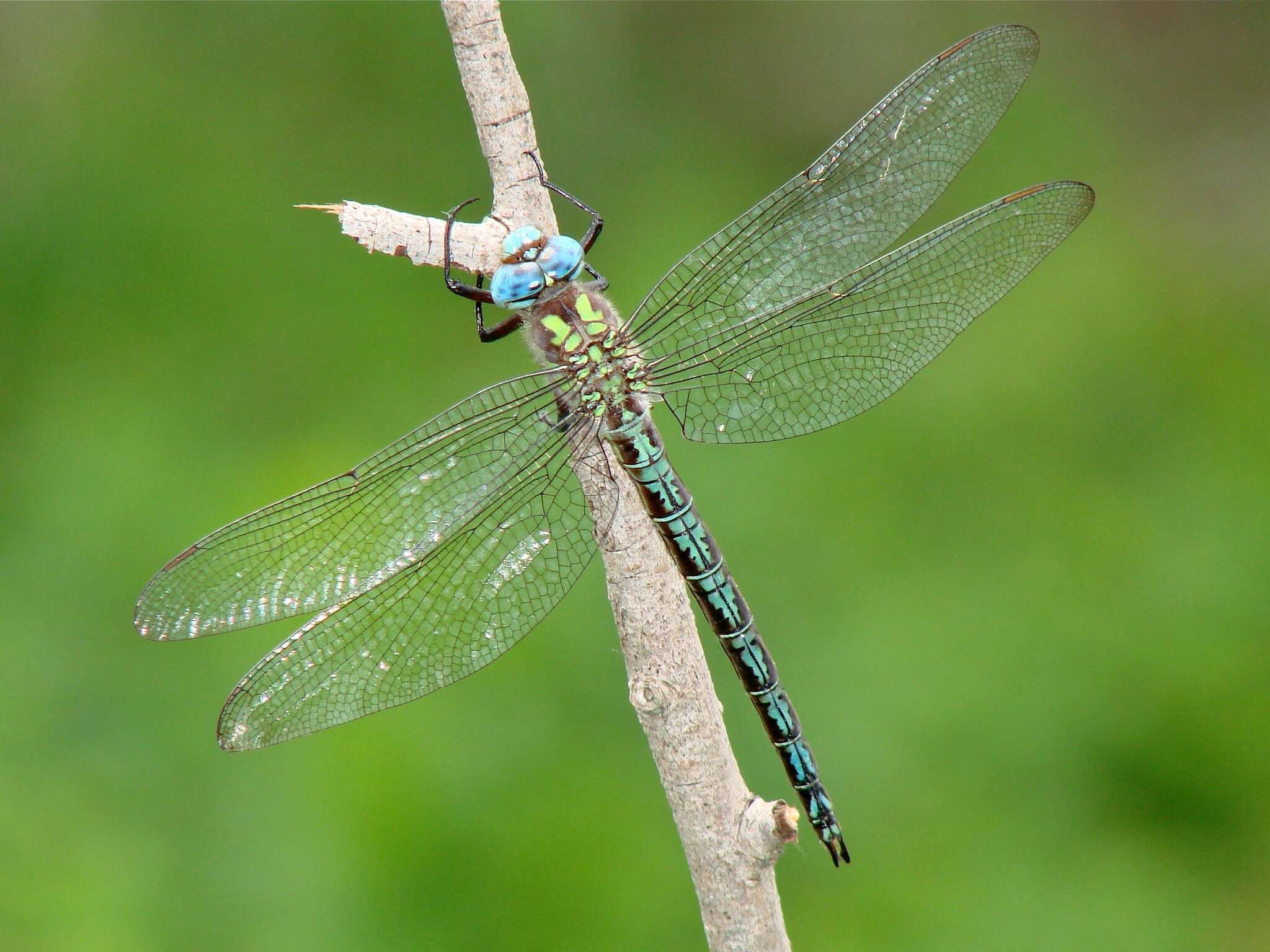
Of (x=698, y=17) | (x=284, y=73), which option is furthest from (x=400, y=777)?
(x=698, y=17)

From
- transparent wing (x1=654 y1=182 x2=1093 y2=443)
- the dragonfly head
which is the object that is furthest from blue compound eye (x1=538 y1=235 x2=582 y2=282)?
transparent wing (x1=654 y1=182 x2=1093 y2=443)

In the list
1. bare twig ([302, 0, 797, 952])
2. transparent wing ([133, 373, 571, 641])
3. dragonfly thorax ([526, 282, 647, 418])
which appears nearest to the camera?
bare twig ([302, 0, 797, 952])

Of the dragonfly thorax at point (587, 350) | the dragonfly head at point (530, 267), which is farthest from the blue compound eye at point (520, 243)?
the dragonfly thorax at point (587, 350)

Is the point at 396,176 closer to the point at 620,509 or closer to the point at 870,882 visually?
the point at 620,509

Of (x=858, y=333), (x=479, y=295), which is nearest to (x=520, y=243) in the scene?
(x=479, y=295)

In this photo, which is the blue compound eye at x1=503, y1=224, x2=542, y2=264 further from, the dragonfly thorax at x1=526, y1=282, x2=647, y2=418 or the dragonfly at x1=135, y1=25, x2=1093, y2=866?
the dragonfly thorax at x1=526, y1=282, x2=647, y2=418

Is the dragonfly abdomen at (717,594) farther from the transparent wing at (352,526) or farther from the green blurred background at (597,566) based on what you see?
the green blurred background at (597,566)
